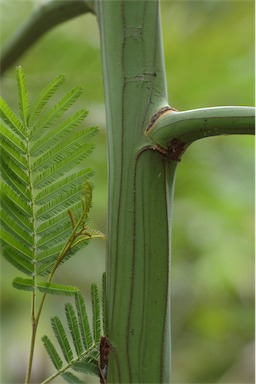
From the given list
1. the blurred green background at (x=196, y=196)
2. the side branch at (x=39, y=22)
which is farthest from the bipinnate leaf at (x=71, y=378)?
the blurred green background at (x=196, y=196)

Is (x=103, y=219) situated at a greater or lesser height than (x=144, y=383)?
greater

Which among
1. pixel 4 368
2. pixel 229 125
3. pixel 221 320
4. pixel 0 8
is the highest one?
pixel 0 8

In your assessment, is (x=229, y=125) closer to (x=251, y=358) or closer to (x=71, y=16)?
(x=71, y=16)

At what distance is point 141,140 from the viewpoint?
0.36 metres

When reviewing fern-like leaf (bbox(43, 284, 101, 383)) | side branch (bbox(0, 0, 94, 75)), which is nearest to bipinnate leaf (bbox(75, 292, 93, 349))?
fern-like leaf (bbox(43, 284, 101, 383))

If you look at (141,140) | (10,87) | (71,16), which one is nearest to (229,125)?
(141,140)

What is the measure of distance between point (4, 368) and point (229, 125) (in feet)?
3.46

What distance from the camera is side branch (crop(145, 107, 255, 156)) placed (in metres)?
0.33

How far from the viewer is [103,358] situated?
36 cm

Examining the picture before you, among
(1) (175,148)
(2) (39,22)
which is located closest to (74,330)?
(1) (175,148)

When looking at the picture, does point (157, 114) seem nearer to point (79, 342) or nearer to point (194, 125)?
point (194, 125)

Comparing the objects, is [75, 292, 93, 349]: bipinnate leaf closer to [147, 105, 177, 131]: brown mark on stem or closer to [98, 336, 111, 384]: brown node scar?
[98, 336, 111, 384]: brown node scar

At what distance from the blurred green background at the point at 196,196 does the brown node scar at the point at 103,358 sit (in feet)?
1.90

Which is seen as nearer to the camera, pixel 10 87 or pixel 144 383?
pixel 144 383
